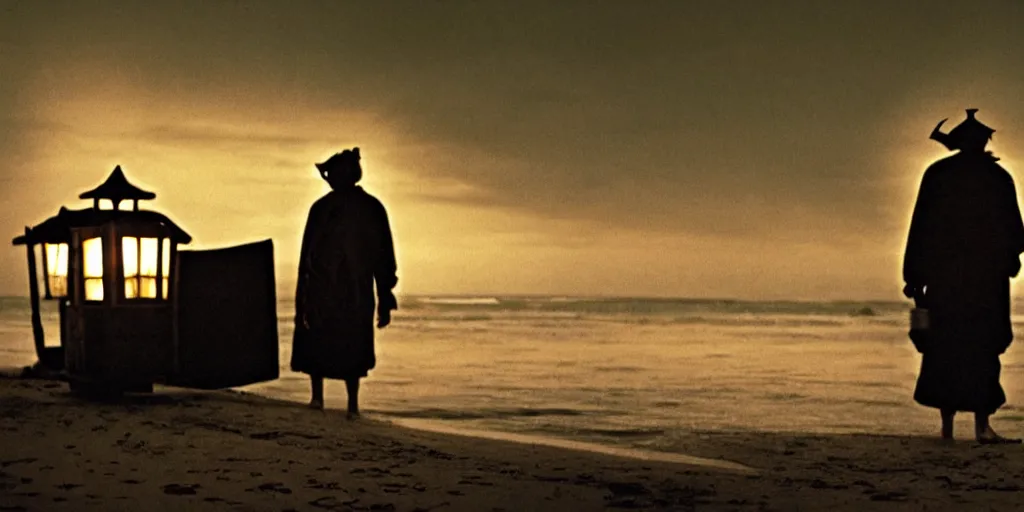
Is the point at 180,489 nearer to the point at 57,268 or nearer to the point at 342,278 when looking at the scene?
the point at 342,278

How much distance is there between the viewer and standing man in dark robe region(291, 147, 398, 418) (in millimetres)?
11414

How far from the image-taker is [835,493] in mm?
7383

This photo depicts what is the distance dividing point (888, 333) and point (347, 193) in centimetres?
3513

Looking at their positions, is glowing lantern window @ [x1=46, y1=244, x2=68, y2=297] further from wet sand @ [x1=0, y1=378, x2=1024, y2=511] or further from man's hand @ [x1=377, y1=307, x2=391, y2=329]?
man's hand @ [x1=377, y1=307, x2=391, y2=329]

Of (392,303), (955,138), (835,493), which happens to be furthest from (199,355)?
(955,138)

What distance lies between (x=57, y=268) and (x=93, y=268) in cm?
115

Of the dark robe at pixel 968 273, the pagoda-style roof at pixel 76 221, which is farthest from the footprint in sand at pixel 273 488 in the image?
the dark robe at pixel 968 273

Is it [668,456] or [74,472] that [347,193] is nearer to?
[668,456]

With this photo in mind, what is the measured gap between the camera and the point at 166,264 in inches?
436

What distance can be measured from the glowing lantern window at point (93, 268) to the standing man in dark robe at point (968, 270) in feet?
24.2

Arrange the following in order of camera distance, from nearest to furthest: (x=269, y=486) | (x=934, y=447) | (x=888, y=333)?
(x=269, y=486) → (x=934, y=447) → (x=888, y=333)


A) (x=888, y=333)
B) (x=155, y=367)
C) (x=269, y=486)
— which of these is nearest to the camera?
(x=269, y=486)

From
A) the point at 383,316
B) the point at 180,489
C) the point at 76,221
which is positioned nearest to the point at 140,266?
the point at 76,221

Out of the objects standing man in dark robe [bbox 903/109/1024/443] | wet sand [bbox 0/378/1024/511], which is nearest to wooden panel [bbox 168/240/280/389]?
wet sand [bbox 0/378/1024/511]
